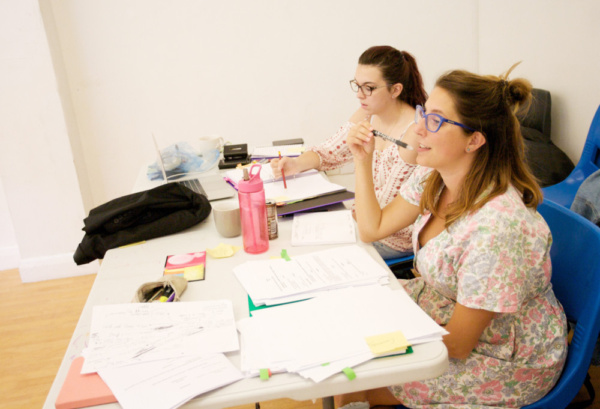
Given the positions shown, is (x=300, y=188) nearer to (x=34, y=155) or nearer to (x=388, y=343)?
(x=388, y=343)

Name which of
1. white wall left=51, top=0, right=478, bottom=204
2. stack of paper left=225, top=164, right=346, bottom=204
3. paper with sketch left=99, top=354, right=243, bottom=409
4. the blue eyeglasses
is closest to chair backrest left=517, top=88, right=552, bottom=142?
white wall left=51, top=0, right=478, bottom=204

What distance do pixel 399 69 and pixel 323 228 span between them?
29.6 inches

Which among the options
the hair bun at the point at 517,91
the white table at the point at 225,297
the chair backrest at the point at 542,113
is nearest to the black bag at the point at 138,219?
the white table at the point at 225,297

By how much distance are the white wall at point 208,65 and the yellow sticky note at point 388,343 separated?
2.16m

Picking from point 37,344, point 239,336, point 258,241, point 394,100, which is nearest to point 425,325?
point 239,336

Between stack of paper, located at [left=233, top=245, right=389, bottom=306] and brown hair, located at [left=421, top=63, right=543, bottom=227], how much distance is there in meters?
0.24

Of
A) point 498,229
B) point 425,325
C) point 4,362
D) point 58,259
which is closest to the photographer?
point 425,325

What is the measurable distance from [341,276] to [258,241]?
0.29 metres

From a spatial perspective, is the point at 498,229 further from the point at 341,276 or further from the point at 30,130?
the point at 30,130

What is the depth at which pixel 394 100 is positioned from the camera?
6.12ft

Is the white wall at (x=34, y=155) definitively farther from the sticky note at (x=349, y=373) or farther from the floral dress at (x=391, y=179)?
the sticky note at (x=349, y=373)

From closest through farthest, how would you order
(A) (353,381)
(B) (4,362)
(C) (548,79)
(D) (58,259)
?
(A) (353,381)
(B) (4,362)
(C) (548,79)
(D) (58,259)

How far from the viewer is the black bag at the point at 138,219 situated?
1463 millimetres

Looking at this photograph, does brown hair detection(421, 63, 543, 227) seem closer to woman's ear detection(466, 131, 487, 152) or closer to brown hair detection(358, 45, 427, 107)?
woman's ear detection(466, 131, 487, 152)
